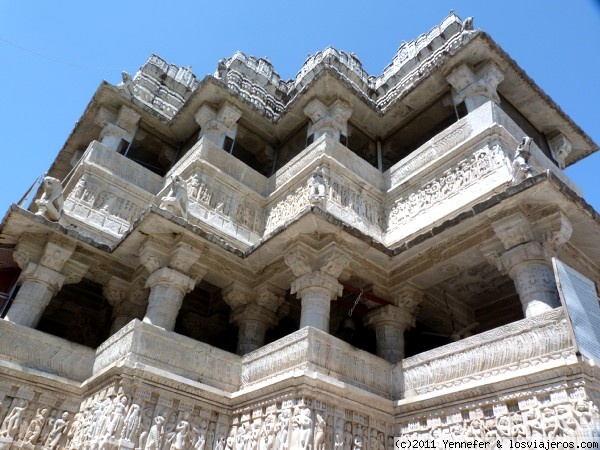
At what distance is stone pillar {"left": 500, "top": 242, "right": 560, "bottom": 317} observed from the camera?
7.84 metres

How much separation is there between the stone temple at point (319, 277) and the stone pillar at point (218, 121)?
0.34 ft

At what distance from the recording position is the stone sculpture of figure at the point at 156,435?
7664 millimetres

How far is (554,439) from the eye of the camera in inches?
251

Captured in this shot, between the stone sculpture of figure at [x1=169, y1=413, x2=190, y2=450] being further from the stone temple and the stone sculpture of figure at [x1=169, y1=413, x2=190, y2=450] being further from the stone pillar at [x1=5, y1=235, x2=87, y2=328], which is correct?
the stone pillar at [x1=5, y1=235, x2=87, y2=328]

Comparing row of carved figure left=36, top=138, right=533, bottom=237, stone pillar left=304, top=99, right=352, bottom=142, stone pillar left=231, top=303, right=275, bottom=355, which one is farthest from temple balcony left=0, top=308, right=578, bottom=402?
stone pillar left=304, top=99, right=352, bottom=142

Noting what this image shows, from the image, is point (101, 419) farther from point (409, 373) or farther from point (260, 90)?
point (260, 90)

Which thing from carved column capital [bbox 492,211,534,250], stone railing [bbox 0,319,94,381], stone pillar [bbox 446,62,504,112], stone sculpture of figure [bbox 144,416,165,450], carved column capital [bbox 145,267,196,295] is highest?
stone pillar [bbox 446,62,504,112]

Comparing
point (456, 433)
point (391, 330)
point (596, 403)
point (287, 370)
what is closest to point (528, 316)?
point (596, 403)

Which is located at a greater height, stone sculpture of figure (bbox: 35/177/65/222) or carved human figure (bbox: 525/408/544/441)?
stone sculpture of figure (bbox: 35/177/65/222)

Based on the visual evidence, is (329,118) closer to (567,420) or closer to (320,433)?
(320,433)

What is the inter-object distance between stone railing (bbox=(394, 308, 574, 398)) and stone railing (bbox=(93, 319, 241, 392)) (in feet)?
11.0

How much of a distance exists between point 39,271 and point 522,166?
985 centimetres

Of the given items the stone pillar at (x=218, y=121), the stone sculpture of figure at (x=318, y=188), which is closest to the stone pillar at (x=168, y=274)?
the stone sculpture of figure at (x=318, y=188)

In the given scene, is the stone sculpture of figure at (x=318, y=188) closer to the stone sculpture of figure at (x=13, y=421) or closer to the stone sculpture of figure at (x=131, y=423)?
the stone sculpture of figure at (x=131, y=423)
